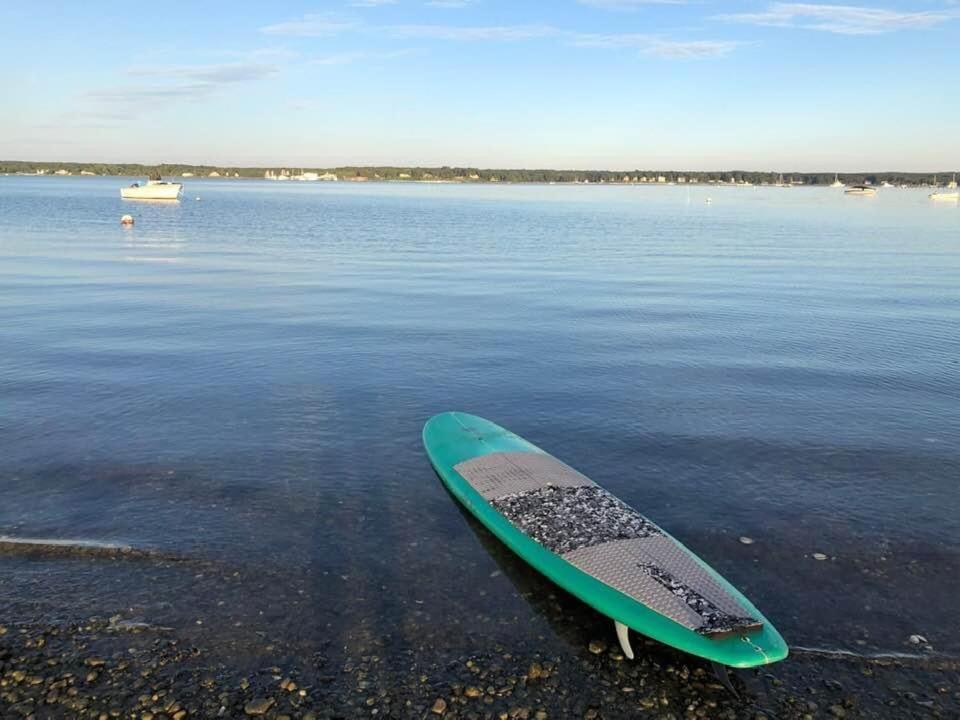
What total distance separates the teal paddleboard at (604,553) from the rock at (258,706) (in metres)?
2.96

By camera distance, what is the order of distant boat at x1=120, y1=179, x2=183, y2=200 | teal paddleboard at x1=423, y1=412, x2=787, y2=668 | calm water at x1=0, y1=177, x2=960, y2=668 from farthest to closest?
1. distant boat at x1=120, y1=179, x2=183, y2=200
2. calm water at x1=0, y1=177, x2=960, y2=668
3. teal paddleboard at x1=423, y1=412, x2=787, y2=668

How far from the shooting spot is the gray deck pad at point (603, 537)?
6.73m

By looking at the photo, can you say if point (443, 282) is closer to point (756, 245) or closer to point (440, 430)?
point (440, 430)

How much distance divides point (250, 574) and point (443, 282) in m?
21.9

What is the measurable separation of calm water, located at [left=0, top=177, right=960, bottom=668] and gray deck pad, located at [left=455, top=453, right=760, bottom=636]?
0.52 m

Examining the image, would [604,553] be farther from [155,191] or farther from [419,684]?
[155,191]

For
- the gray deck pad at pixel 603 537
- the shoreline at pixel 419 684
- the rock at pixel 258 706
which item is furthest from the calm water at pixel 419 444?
the rock at pixel 258 706

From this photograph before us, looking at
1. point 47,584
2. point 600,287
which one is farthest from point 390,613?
point 600,287

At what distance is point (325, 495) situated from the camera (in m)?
9.96

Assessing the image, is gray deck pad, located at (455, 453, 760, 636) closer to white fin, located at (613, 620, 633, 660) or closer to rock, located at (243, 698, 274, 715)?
white fin, located at (613, 620, 633, 660)

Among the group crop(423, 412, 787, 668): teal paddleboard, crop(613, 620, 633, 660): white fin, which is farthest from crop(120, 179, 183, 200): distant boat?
crop(613, 620, 633, 660): white fin

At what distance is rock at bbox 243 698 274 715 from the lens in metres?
5.94

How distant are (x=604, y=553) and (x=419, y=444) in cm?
471

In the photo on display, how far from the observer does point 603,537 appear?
7961 mm
